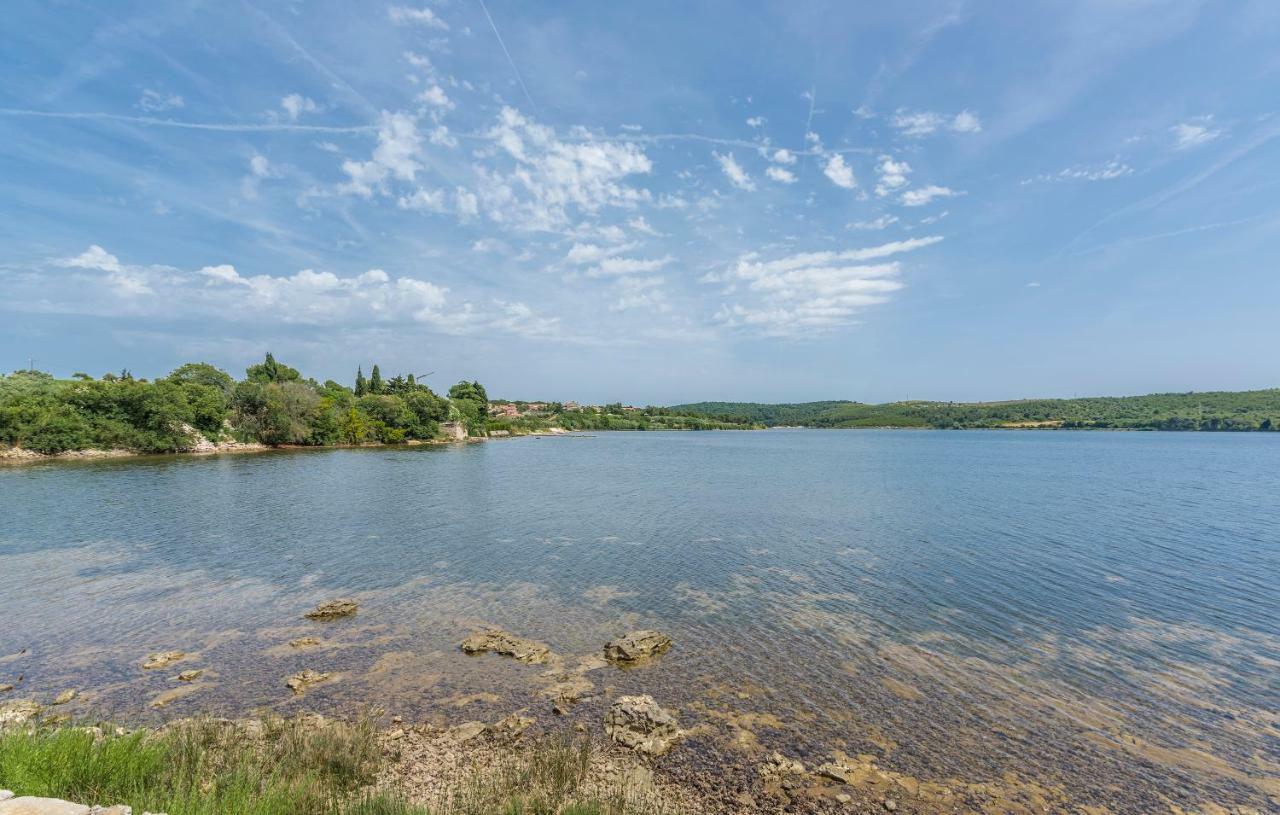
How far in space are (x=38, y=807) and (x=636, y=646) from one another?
445 inches

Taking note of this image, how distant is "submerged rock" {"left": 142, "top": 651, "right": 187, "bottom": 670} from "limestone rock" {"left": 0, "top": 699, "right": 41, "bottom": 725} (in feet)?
7.08

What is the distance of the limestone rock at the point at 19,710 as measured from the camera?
33.7 feet

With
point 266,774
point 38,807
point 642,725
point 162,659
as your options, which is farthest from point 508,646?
point 38,807

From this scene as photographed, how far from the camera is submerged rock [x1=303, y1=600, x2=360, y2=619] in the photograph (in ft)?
57.9

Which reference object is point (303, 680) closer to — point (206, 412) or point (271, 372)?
point (206, 412)

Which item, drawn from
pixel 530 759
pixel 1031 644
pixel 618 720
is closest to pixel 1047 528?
pixel 1031 644

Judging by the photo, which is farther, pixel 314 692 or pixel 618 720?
pixel 314 692

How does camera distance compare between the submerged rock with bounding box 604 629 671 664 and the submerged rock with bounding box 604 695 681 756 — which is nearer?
the submerged rock with bounding box 604 695 681 756

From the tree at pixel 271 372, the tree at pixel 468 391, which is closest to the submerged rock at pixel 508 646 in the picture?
the tree at pixel 271 372

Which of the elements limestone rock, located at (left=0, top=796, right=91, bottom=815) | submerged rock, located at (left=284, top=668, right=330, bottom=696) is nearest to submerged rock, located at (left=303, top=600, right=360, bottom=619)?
submerged rock, located at (left=284, top=668, right=330, bottom=696)

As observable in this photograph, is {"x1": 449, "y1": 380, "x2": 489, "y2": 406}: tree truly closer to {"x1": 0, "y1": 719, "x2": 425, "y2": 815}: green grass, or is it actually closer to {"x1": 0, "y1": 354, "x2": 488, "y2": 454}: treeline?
{"x1": 0, "y1": 354, "x2": 488, "y2": 454}: treeline

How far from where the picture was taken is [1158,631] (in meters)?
16.8

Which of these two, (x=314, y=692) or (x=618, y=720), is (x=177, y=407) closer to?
(x=314, y=692)

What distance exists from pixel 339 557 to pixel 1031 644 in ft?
86.9
